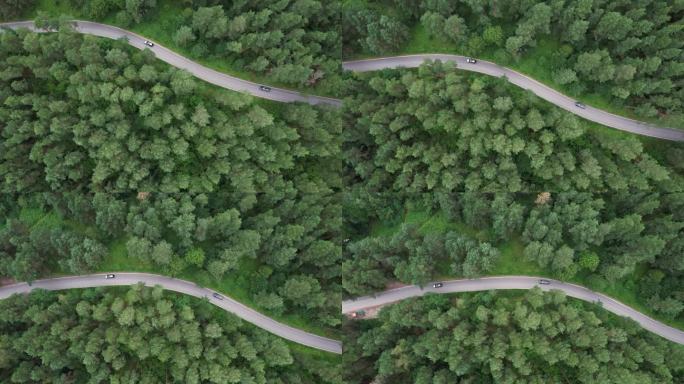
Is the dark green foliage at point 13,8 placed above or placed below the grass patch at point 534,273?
above

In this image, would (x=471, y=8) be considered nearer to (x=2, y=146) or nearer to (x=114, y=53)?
(x=114, y=53)

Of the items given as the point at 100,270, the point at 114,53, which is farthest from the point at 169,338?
the point at 114,53

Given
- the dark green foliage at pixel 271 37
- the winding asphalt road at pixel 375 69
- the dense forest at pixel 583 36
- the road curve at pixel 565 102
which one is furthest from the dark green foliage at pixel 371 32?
the road curve at pixel 565 102

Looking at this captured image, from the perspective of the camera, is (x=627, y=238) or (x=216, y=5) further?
(x=216, y=5)

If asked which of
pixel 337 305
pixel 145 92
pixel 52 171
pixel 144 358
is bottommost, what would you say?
pixel 144 358

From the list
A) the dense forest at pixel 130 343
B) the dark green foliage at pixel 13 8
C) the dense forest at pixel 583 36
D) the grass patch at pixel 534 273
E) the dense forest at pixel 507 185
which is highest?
the dense forest at pixel 583 36

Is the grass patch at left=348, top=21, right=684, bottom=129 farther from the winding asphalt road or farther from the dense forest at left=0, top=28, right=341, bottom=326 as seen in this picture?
the dense forest at left=0, top=28, right=341, bottom=326

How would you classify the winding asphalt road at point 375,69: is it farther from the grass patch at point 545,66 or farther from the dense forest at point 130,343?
the dense forest at point 130,343
